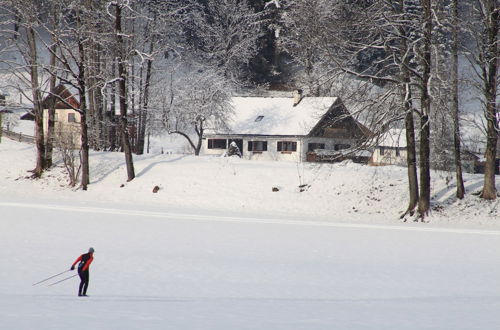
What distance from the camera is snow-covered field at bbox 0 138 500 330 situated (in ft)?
45.3

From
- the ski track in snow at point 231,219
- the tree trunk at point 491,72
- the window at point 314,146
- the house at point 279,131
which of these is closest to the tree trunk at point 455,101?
the tree trunk at point 491,72

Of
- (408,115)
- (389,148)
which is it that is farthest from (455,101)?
(389,148)

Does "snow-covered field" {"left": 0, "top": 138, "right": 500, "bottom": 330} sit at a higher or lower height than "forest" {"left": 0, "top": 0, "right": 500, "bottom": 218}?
lower

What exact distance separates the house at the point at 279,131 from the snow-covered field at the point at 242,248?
1827 cm

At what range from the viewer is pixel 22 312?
1273 cm

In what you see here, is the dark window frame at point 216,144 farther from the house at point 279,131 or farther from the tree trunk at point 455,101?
the tree trunk at point 455,101

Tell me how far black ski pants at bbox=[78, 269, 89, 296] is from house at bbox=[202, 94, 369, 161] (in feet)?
141

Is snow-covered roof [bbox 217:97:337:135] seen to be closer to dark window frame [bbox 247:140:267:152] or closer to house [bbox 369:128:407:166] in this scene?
dark window frame [bbox 247:140:267:152]

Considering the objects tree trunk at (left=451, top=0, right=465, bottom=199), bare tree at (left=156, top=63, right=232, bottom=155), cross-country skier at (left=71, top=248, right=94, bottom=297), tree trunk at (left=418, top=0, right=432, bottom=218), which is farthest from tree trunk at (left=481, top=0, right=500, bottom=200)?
bare tree at (left=156, top=63, right=232, bottom=155)

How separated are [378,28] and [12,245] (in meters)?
15.8

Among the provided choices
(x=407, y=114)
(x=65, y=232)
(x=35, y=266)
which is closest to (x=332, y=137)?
(x=407, y=114)

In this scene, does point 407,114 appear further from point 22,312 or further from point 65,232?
point 22,312

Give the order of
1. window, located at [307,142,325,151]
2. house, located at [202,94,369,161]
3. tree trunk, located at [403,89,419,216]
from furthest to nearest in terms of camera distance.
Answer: window, located at [307,142,325,151] < house, located at [202,94,369,161] < tree trunk, located at [403,89,419,216]

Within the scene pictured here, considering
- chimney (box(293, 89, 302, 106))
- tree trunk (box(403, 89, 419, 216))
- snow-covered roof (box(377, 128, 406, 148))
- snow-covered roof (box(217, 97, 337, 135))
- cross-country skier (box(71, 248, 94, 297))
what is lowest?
cross-country skier (box(71, 248, 94, 297))
